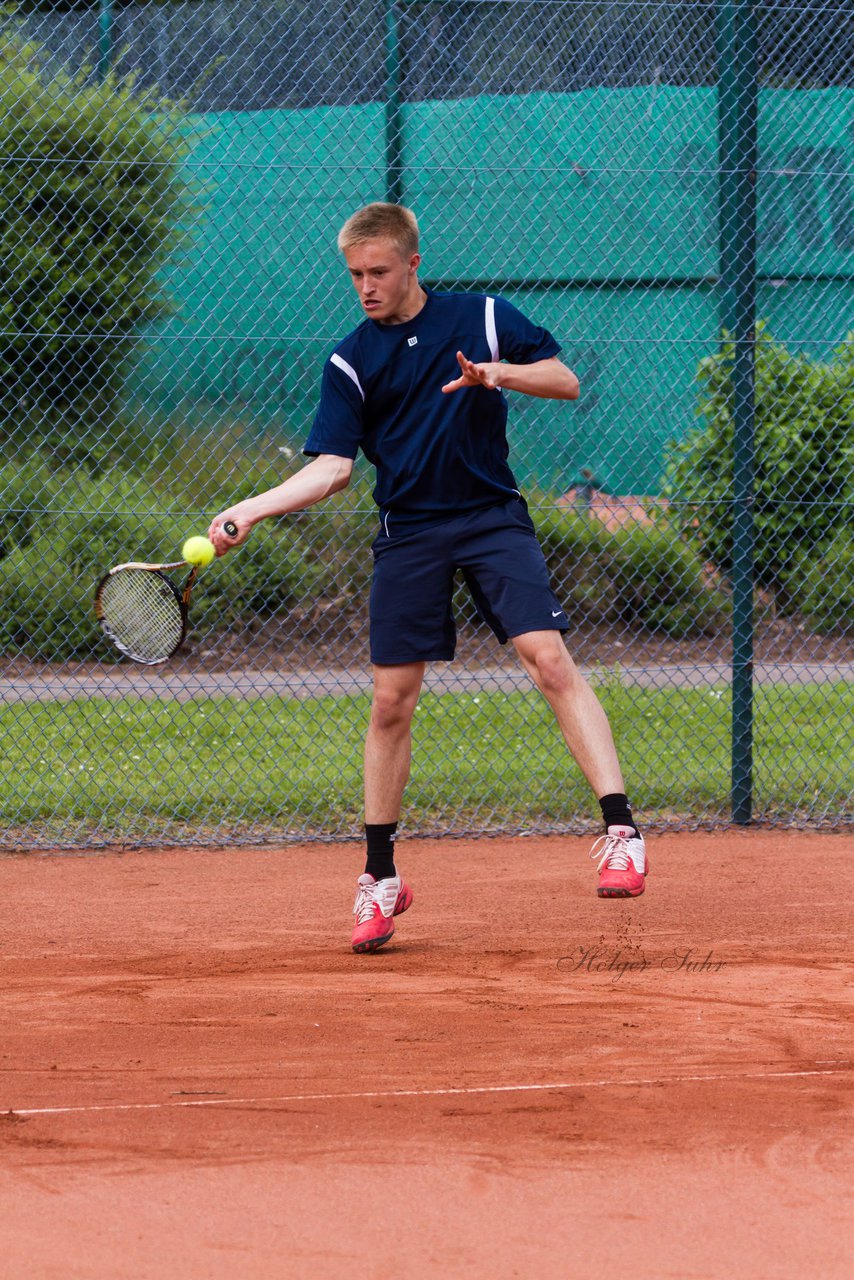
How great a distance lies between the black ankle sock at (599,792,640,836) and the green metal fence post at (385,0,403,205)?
110 inches

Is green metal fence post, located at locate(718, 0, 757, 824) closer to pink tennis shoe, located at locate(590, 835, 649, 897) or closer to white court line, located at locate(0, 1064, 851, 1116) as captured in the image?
pink tennis shoe, located at locate(590, 835, 649, 897)

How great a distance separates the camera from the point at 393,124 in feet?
20.9

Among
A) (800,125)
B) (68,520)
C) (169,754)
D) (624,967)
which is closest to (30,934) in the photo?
(624,967)

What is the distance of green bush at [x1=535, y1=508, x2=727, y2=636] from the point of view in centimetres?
873

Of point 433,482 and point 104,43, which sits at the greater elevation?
point 104,43

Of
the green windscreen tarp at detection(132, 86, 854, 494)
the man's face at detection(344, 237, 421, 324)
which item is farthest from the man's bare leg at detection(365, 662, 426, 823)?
the green windscreen tarp at detection(132, 86, 854, 494)

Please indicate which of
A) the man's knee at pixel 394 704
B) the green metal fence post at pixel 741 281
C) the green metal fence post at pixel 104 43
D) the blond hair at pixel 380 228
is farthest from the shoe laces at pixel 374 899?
the green metal fence post at pixel 104 43

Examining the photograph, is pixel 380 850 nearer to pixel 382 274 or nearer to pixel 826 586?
pixel 382 274

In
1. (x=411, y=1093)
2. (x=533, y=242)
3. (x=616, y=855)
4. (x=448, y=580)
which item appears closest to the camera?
(x=411, y=1093)

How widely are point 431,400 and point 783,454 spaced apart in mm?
4631

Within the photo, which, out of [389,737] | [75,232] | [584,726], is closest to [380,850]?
[389,737]

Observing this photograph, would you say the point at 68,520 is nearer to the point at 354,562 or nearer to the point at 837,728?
the point at 354,562

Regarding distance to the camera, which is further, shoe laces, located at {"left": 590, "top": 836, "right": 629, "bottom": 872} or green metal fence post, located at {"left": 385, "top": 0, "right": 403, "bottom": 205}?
green metal fence post, located at {"left": 385, "top": 0, "right": 403, "bottom": 205}

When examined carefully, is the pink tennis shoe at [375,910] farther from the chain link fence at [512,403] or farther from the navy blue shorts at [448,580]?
the chain link fence at [512,403]
